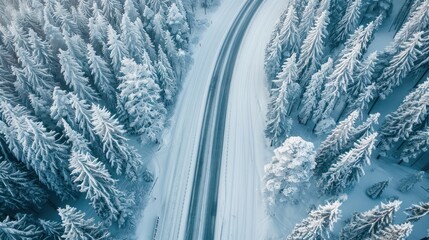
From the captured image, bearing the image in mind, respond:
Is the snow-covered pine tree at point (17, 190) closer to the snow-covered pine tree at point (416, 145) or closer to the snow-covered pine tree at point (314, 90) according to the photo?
the snow-covered pine tree at point (314, 90)

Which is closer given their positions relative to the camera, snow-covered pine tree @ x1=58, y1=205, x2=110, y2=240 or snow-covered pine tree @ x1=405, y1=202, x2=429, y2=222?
snow-covered pine tree @ x1=58, y1=205, x2=110, y2=240

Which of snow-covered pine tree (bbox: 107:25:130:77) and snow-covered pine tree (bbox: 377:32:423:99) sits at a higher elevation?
snow-covered pine tree (bbox: 377:32:423:99)

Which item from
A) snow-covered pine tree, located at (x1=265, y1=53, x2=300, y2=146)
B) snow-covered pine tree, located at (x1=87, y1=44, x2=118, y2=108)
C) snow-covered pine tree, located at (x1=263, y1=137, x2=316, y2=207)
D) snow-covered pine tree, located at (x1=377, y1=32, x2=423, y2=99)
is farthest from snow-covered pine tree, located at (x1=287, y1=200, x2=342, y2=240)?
snow-covered pine tree, located at (x1=87, y1=44, x2=118, y2=108)

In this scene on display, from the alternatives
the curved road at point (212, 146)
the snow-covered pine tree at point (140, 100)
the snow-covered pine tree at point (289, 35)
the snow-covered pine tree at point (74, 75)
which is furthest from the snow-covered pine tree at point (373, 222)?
the snow-covered pine tree at point (74, 75)

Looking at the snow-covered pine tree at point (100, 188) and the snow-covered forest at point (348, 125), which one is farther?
the snow-covered forest at point (348, 125)

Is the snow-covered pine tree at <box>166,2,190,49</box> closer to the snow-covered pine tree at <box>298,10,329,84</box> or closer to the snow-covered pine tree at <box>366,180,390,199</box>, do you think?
the snow-covered pine tree at <box>298,10,329,84</box>

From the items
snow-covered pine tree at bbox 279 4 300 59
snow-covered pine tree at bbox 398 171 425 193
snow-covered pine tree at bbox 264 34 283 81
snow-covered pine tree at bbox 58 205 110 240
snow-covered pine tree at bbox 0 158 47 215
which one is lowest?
snow-covered pine tree at bbox 0 158 47 215

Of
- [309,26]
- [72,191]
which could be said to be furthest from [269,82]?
[72,191]
